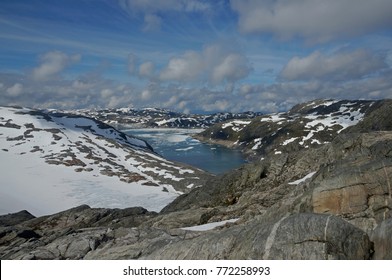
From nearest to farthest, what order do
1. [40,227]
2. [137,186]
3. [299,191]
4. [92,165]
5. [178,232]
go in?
1. [178,232]
2. [299,191]
3. [40,227]
4. [137,186]
5. [92,165]

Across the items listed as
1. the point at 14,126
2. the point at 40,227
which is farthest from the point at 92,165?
the point at 14,126

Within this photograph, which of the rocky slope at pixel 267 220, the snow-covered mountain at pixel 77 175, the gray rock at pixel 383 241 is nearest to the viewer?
the gray rock at pixel 383 241

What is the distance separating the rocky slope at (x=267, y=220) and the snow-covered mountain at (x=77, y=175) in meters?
25.8

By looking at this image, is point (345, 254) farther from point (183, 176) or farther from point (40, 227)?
point (183, 176)

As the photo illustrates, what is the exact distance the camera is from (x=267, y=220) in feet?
84.9

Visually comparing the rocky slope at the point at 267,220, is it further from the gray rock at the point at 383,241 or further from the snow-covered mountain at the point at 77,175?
the snow-covered mountain at the point at 77,175

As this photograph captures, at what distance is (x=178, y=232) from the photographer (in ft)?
85.9

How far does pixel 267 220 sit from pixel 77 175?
87.7m

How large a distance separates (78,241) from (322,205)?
19817 millimetres

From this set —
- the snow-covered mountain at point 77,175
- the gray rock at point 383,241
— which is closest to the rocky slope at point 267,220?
the gray rock at point 383,241

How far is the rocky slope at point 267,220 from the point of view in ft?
50.3

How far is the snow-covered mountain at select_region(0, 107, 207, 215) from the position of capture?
3019 inches

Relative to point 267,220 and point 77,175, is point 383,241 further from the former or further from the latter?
point 77,175

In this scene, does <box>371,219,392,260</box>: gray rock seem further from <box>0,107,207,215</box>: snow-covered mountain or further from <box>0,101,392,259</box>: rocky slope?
<box>0,107,207,215</box>: snow-covered mountain
